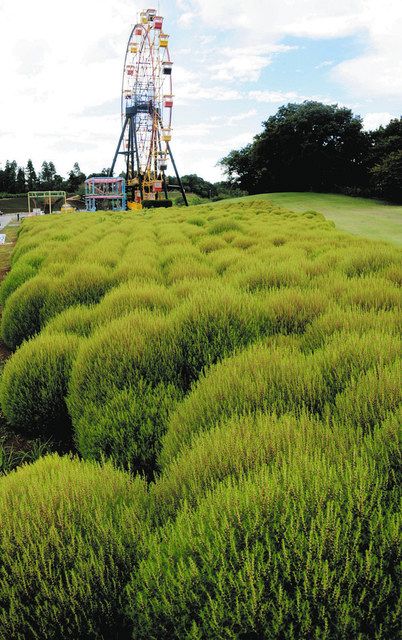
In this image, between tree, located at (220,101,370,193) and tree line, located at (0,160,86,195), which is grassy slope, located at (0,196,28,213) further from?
tree, located at (220,101,370,193)

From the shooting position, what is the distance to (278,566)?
0.96 meters

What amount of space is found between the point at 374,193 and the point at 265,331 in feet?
109

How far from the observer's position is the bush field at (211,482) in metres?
0.93

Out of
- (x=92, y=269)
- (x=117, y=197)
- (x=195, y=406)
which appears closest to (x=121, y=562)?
(x=195, y=406)

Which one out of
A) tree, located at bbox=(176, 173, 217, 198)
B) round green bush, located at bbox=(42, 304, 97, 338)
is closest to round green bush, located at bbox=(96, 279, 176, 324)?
round green bush, located at bbox=(42, 304, 97, 338)

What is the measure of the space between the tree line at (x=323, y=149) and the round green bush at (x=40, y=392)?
31188 mm

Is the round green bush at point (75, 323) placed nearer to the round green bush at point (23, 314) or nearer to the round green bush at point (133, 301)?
the round green bush at point (133, 301)

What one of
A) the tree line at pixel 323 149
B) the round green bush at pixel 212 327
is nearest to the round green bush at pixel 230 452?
the round green bush at pixel 212 327

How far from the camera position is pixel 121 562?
1136mm

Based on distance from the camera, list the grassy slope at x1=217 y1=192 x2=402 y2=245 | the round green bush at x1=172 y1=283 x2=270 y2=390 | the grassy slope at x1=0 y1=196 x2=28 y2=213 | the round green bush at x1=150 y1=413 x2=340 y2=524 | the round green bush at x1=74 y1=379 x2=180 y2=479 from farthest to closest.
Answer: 1. the grassy slope at x1=0 y1=196 x2=28 y2=213
2. the grassy slope at x1=217 y1=192 x2=402 y2=245
3. the round green bush at x1=172 y1=283 x2=270 y2=390
4. the round green bush at x1=74 y1=379 x2=180 y2=479
5. the round green bush at x1=150 y1=413 x2=340 y2=524

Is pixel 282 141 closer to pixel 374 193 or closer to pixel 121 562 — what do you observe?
pixel 374 193

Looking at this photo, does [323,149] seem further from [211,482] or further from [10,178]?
[10,178]

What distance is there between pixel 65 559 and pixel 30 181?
309ft

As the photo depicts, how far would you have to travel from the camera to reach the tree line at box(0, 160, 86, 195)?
80.8 m
